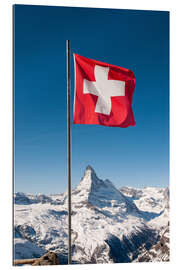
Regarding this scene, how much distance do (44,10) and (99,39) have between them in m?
0.82

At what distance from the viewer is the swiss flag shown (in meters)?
2.23

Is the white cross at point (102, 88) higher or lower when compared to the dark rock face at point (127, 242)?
higher

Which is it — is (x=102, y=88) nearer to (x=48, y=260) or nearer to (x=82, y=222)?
(x=48, y=260)

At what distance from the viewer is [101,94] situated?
7.57ft

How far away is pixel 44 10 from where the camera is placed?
3.13 metres

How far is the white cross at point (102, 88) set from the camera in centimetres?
227

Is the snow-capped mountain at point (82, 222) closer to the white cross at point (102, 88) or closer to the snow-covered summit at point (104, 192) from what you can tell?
the snow-covered summit at point (104, 192)

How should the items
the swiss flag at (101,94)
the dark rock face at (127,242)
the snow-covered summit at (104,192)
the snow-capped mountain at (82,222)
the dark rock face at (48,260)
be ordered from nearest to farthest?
the swiss flag at (101,94) → the dark rock face at (48,260) → the snow-capped mountain at (82,222) → the snow-covered summit at (104,192) → the dark rock face at (127,242)

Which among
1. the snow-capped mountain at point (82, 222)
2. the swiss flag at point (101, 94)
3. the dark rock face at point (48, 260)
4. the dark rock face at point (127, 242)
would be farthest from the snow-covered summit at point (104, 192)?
the swiss flag at point (101, 94)

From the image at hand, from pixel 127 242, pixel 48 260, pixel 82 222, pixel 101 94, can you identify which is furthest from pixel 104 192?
pixel 101 94

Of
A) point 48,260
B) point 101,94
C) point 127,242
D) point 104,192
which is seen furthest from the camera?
point 127,242

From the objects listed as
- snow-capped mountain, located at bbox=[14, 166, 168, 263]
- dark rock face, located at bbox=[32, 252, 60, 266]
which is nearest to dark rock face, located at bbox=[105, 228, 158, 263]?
snow-capped mountain, located at bbox=[14, 166, 168, 263]

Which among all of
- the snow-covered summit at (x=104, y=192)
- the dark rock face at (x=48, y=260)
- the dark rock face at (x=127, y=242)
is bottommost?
the dark rock face at (x=127, y=242)

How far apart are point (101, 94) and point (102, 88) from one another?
0.05 meters
